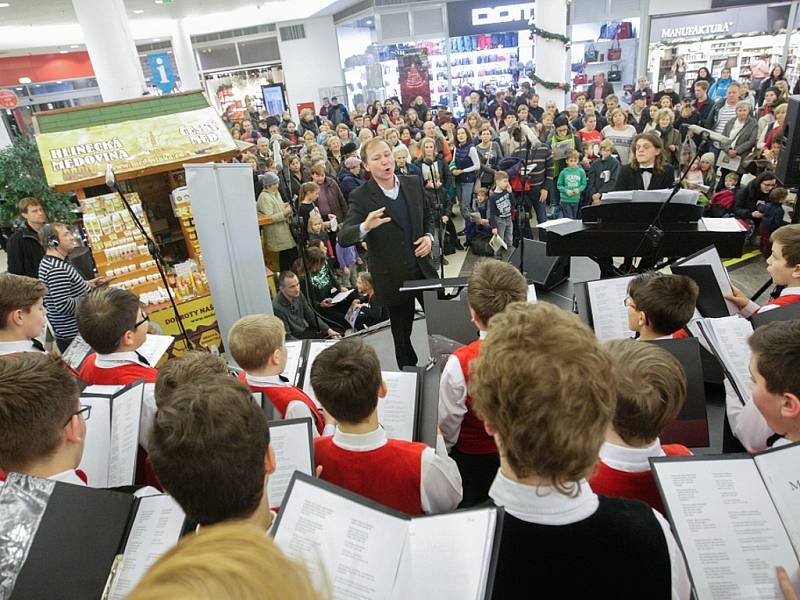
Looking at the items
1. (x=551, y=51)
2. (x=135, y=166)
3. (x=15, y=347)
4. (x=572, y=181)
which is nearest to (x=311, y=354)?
(x=15, y=347)

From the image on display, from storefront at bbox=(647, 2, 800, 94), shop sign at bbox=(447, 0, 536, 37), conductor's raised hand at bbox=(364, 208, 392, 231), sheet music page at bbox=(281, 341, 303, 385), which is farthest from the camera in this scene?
shop sign at bbox=(447, 0, 536, 37)

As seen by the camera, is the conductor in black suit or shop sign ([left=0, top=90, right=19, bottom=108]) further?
shop sign ([left=0, top=90, right=19, bottom=108])

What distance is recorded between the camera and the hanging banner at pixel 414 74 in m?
13.7

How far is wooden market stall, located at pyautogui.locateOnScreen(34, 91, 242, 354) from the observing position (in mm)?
4156

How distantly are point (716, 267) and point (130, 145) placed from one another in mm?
4347

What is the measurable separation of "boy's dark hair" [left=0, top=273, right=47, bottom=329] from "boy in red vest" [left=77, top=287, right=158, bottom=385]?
45cm

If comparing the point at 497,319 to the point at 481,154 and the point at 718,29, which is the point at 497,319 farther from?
the point at 718,29

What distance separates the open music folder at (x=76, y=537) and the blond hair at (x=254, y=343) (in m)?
0.71

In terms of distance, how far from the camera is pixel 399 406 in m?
1.85

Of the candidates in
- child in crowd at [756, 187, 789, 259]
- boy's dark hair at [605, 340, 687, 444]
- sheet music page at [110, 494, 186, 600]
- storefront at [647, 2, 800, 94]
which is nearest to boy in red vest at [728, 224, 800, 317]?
boy's dark hair at [605, 340, 687, 444]

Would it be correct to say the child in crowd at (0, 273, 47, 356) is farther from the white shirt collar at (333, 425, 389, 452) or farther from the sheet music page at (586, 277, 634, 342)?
the sheet music page at (586, 277, 634, 342)

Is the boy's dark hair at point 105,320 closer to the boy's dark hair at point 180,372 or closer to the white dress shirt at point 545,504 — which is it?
the boy's dark hair at point 180,372

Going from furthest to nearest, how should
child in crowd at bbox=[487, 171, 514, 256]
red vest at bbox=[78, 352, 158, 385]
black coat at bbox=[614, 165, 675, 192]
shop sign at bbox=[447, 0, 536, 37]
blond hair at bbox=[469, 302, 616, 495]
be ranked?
shop sign at bbox=[447, 0, 536, 37], child in crowd at bbox=[487, 171, 514, 256], black coat at bbox=[614, 165, 675, 192], red vest at bbox=[78, 352, 158, 385], blond hair at bbox=[469, 302, 616, 495]

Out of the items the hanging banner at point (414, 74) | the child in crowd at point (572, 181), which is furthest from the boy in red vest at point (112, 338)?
the hanging banner at point (414, 74)
